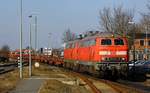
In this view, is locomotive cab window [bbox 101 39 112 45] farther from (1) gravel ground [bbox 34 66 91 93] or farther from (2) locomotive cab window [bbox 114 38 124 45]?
(1) gravel ground [bbox 34 66 91 93]

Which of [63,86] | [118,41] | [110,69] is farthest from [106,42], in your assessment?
[63,86]

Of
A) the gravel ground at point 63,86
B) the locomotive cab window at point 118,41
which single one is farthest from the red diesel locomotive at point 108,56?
the gravel ground at point 63,86

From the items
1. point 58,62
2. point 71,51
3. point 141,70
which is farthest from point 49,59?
point 141,70

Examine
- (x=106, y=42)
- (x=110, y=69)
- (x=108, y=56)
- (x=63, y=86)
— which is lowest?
(x=63, y=86)

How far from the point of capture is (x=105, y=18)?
8550cm

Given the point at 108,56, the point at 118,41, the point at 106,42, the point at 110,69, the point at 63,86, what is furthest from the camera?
the point at 118,41

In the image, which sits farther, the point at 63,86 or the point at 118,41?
the point at 118,41

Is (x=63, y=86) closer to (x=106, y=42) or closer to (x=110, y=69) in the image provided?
(x=110, y=69)

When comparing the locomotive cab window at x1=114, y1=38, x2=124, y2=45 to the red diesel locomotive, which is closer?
the red diesel locomotive

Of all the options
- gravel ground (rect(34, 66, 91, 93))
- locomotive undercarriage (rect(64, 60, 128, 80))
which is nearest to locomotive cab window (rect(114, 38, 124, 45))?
locomotive undercarriage (rect(64, 60, 128, 80))

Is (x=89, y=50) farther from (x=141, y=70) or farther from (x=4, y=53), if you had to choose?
(x=4, y=53)

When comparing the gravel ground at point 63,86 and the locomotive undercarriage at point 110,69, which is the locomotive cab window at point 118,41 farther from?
the gravel ground at point 63,86

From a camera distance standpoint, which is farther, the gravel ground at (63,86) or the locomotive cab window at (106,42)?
the locomotive cab window at (106,42)

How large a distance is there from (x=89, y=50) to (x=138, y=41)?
102 meters
